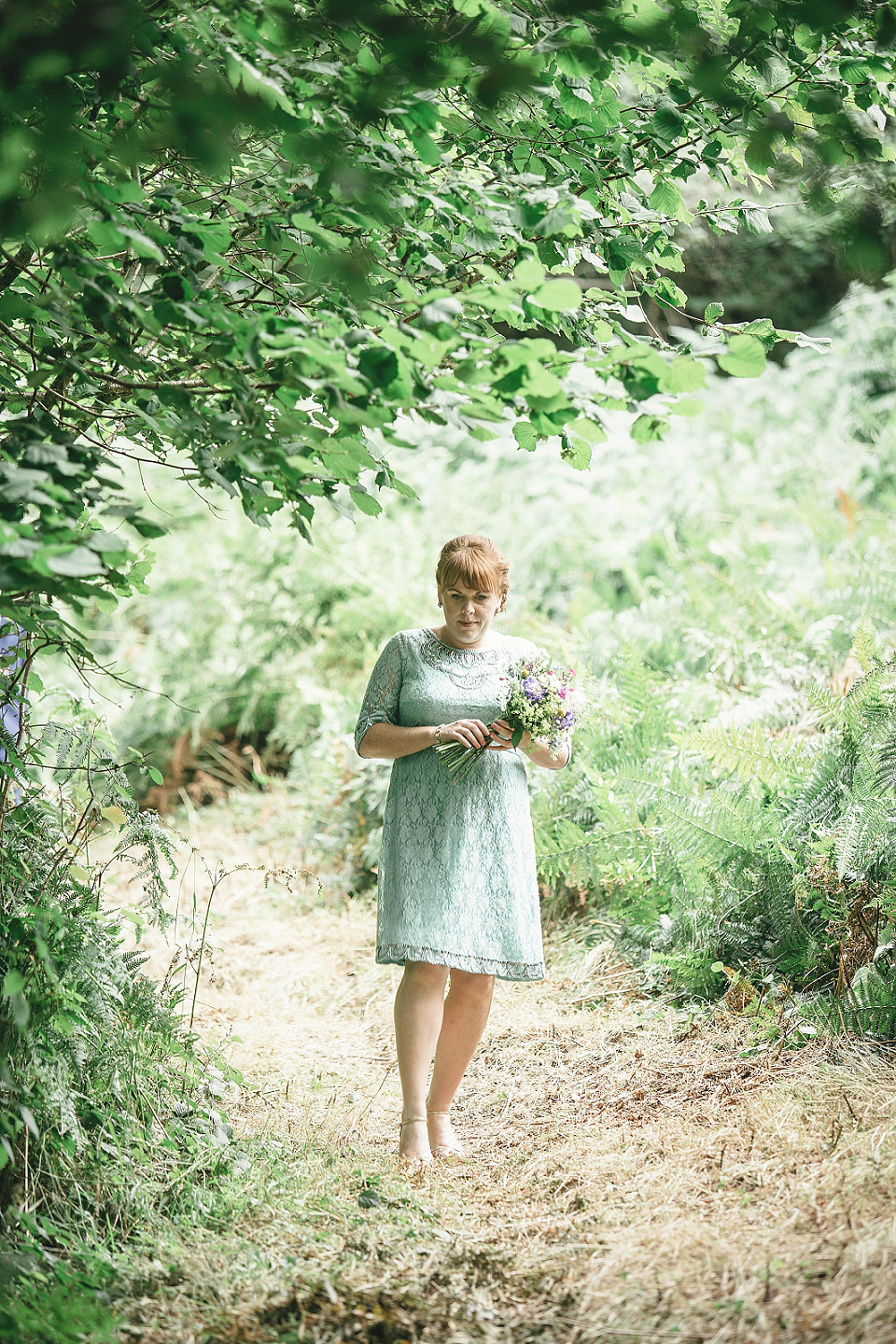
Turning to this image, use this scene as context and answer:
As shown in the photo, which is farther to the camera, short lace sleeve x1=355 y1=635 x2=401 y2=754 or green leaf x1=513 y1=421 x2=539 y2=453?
short lace sleeve x1=355 y1=635 x2=401 y2=754

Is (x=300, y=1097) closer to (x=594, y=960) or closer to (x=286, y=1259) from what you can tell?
(x=286, y=1259)

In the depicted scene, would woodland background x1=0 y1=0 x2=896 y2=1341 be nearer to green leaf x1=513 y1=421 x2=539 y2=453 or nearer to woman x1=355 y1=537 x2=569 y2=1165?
green leaf x1=513 y1=421 x2=539 y2=453

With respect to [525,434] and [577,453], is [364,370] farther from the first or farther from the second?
[577,453]

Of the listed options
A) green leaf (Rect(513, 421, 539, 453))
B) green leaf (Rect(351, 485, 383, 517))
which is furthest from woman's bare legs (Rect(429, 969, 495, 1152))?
green leaf (Rect(513, 421, 539, 453))

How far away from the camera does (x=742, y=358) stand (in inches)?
83.7

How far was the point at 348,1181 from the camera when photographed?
281 cm

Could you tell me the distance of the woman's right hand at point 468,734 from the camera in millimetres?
2992

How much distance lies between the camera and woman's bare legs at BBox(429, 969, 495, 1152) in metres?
3.14

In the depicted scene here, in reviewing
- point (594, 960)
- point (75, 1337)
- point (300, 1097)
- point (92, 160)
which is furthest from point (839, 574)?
point (75, 1337)

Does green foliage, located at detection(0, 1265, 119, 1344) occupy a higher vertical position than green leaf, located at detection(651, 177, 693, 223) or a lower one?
lower

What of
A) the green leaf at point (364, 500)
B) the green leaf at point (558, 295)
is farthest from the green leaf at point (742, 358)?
the green leaf at point (364, 500)

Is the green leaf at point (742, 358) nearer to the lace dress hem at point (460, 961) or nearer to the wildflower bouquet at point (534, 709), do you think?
the wildflower bouquet at point (534, 709)

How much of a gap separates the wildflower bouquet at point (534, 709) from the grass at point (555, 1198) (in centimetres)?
113

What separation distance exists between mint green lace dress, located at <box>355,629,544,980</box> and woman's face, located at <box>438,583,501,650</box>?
0.17ft
